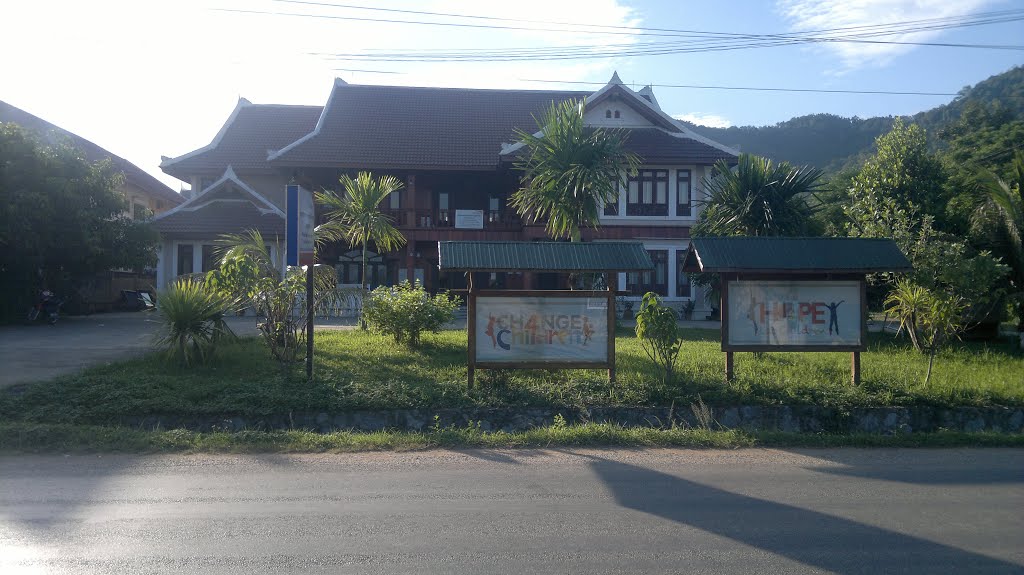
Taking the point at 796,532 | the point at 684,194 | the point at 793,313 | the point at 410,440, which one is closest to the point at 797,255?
the point at 793,313

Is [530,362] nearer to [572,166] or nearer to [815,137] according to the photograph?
[572,166]

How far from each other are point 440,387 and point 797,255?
614cm

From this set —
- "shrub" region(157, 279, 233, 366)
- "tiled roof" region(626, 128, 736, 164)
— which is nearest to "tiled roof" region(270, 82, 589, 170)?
"tiled roof" region(626, 128, 736, 164)

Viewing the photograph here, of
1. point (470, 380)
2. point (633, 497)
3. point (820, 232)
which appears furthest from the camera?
point (820, 232)

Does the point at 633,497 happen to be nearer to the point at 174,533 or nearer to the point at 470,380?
the point at 174,533

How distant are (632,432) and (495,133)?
74.7 feet

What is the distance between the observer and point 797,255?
1096 cm

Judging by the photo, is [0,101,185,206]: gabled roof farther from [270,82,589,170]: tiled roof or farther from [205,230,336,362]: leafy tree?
[205,230,336,362]: leafy tree

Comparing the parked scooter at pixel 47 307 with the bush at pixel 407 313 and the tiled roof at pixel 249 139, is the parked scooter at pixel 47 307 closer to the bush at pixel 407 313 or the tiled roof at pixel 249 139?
the tiled roof at pixel 249 139

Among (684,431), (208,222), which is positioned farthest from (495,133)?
(684,431)

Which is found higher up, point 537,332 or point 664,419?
point 537,332

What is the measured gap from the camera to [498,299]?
1084 centimetres

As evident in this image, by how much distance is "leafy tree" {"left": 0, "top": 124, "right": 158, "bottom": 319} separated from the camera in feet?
61.1

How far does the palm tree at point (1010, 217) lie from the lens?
643 inches
